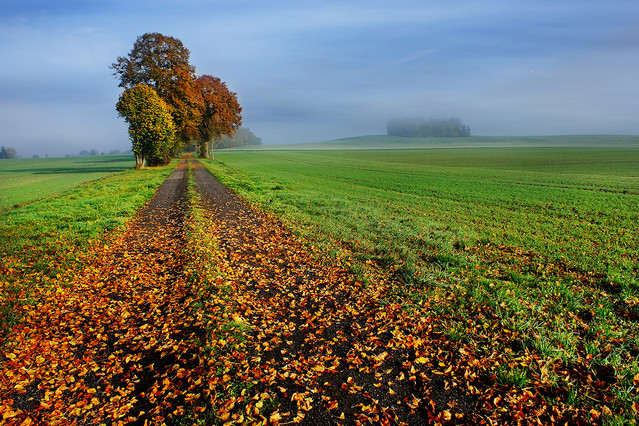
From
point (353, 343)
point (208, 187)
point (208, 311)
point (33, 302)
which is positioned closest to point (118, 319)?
point (208, 311)

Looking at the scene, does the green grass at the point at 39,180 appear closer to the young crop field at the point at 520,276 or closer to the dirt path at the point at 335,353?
the young crop field at the point at 520,276

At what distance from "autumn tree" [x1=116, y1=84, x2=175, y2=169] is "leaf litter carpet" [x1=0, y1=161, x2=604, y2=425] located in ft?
124

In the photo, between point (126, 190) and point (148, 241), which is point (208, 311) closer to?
point (148, 241)

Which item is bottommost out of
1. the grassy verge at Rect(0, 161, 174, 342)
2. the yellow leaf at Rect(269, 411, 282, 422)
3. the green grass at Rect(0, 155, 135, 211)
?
the yellow leaf at Rect(269, 411, 282, 422)

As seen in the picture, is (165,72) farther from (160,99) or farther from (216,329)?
(216,329)

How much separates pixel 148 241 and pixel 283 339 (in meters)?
8.08

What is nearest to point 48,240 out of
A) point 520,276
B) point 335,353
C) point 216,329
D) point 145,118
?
point 216,329

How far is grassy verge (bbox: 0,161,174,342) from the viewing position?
757cm

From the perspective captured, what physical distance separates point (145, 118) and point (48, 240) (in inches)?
1376

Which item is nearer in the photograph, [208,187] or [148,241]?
[148,241]

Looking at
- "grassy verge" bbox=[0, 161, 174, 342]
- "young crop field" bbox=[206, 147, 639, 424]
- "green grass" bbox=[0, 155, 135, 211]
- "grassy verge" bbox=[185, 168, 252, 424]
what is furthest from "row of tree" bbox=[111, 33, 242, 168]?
"grassy verge" bbox=[185, 168, 252, 424]

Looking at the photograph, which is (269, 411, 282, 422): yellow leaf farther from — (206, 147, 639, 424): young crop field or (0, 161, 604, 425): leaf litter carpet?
(206, 147, 639, 424): young crop field

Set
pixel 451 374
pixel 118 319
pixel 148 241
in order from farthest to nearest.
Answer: pixel 148 241 < pixel 118 319 < pixel 451 374

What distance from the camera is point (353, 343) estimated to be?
5.59 metres
